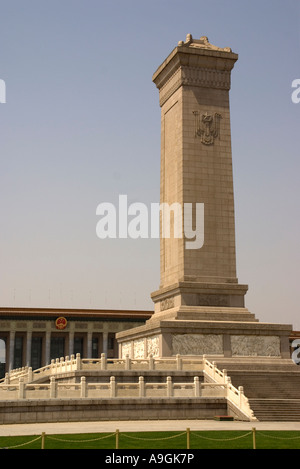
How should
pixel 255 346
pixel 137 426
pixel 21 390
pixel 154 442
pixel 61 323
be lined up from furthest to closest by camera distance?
pixel 61 323 < pixel 255 346 < pixel 21 390 < pixel 137 426 < pixel 154 442

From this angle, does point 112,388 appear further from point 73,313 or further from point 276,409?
point 73,313

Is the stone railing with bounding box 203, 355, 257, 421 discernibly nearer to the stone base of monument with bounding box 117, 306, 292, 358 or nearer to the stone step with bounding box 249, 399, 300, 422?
the stone step with bounding box 249, 399, 300, 422

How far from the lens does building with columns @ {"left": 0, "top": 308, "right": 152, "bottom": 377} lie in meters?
88.7

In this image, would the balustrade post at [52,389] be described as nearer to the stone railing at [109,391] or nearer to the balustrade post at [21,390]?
the stone railing at [109,391]

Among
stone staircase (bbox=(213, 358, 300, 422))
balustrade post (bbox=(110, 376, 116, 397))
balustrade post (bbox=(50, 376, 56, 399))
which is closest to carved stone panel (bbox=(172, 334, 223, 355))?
stone staircase (bbox=(213, 358, 300, 422))

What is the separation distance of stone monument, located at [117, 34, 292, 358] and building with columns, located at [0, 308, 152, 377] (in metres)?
35.7

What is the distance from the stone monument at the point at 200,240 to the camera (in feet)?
150

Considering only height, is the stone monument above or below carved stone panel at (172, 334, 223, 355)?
above

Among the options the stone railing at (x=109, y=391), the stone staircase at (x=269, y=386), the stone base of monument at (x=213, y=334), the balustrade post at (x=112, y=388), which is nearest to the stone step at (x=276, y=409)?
the stone staircase at (x=269, y=386)

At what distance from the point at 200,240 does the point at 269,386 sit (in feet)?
46.9

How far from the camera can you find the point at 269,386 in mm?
38094

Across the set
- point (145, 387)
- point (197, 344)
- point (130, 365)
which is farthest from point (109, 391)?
point (197, 344)

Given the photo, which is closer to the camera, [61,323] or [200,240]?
[200,240]

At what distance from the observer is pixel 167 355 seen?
44.4m
